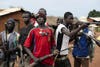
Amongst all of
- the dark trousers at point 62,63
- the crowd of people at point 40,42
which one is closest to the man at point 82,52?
the crowd of people at point 40,42

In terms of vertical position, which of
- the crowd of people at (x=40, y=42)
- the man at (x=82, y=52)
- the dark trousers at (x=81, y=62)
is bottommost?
the dark trousers at (x=81, y=62)

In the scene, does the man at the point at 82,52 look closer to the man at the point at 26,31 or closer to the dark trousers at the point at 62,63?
the man at the point at 26,31

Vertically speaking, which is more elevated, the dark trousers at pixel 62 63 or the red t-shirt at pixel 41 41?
the red t-shirt at pixel 41 41

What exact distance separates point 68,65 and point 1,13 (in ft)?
75.1

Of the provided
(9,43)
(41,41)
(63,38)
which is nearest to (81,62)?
(9,43)

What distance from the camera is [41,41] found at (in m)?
7.57

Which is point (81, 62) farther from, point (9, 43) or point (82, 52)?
point (9, 43)

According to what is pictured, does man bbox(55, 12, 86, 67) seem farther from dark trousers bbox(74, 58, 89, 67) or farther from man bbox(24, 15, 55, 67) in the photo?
dark trousers bbox(74, 58, 89, 67)

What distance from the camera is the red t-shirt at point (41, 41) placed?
758cm

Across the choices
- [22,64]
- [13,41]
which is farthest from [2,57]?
[22,64]

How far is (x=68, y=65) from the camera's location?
8.55m

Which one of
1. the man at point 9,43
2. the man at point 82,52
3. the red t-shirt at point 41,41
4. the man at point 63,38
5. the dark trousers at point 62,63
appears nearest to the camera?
the red t-shirt at point 41,41

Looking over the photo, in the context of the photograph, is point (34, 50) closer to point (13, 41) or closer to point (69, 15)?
point (69, 15)

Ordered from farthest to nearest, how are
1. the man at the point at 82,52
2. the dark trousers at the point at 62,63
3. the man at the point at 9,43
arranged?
the man at the point at 82,52 < the man at the point at 9,43 < the dark trousers at the point at 62,63
